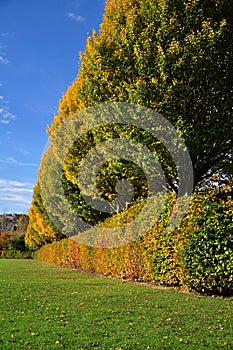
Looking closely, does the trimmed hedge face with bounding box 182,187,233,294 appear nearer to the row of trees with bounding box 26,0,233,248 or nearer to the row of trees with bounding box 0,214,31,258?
the row of trees with bounding box 26,0,233,248

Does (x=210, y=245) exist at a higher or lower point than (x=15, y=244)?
lower

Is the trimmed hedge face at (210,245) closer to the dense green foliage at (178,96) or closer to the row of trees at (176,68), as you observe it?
the dense green foliage at (178,96)

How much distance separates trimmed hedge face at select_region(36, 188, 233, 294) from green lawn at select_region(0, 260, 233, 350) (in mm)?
1042

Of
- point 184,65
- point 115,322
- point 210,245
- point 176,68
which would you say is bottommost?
point 115,322

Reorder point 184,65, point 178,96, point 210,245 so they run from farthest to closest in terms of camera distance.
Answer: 1. point 178,96
2. point 184,65
3. point 210,245

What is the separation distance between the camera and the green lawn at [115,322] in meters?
4.86

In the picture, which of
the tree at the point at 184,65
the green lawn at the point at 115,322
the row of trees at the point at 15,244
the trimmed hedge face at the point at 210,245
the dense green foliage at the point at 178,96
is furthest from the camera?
the row of trees at the point at 15,244

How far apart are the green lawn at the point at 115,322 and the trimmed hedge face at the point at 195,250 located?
1.04 m

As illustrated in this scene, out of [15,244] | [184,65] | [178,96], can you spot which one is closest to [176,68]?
[184,65]

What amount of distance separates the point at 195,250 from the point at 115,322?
4830 mm

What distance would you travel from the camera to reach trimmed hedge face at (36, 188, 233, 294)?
973 cm

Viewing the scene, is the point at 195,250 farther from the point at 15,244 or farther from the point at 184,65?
the point at 15,244

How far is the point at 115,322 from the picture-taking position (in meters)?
6.09

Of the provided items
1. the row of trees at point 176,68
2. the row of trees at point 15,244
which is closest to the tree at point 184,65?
the row of trees at point 176,68
